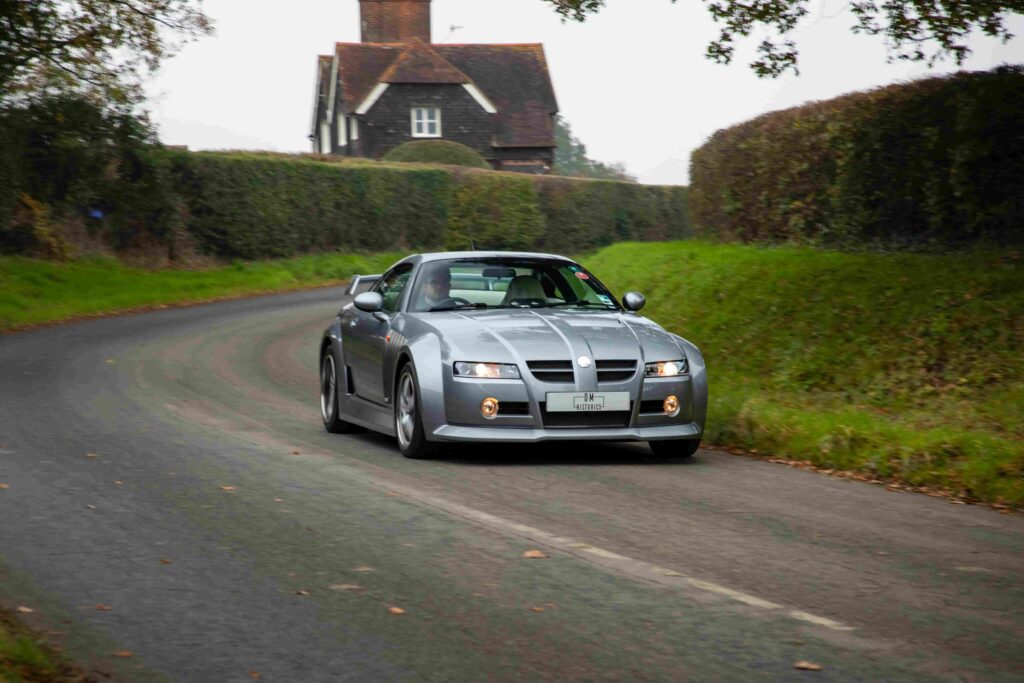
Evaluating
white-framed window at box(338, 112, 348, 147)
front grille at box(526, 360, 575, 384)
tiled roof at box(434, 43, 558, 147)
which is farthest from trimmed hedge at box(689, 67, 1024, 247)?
white-framed window at box(338, 112, 348, 147)

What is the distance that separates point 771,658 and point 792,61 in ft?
42.3

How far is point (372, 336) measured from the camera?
1169 cm

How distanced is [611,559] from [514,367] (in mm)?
3422

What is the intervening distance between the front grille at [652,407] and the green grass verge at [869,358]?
1.30 metres

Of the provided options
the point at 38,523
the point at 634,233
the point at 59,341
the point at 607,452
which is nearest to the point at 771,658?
the point at 38,523

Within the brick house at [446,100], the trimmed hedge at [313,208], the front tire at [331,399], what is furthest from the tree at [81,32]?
the brick house at [446,100]

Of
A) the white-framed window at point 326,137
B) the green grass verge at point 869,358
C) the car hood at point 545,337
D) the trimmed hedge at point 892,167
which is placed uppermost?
the white-framed window at point 326,137

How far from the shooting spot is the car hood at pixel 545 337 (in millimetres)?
10148

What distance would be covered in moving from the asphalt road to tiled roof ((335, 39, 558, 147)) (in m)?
59.9

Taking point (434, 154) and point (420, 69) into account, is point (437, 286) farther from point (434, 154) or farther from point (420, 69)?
point (420, 69)

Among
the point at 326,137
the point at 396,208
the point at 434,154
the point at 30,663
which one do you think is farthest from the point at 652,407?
the point at 326,137

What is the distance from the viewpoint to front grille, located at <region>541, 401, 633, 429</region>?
10.1 meters

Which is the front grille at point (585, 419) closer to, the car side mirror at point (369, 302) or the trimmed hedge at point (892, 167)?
the car side mirror at point (369, 302)

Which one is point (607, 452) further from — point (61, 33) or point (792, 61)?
point (61, 33)
